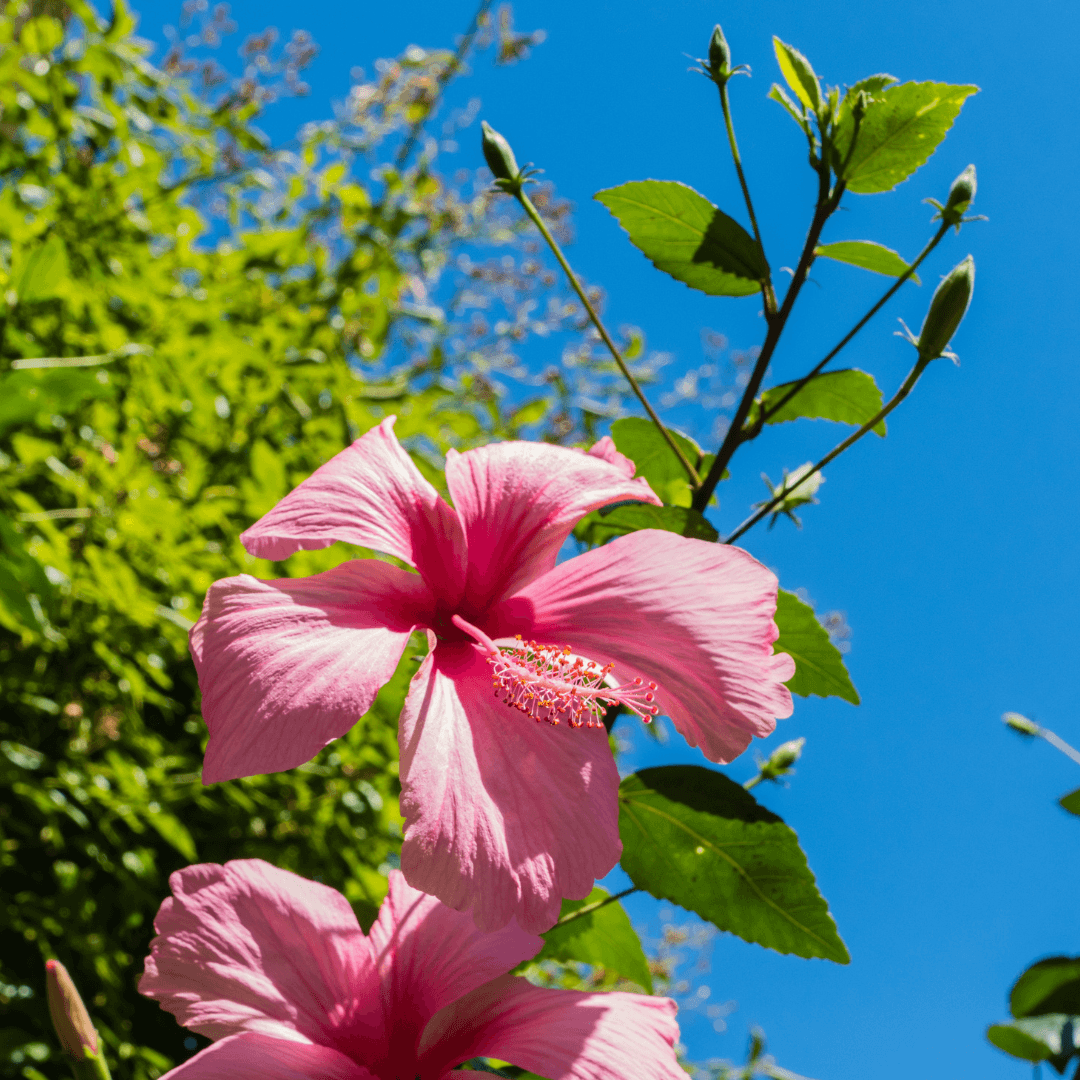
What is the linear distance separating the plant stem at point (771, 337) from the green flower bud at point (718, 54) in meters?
0.15

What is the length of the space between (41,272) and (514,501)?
1388mm

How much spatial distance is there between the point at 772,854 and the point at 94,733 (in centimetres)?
154

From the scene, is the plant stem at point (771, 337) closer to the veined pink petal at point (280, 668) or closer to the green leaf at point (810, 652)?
the green leaf at point (810, 652)

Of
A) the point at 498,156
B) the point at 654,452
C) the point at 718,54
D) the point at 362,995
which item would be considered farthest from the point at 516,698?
the point at 718,54

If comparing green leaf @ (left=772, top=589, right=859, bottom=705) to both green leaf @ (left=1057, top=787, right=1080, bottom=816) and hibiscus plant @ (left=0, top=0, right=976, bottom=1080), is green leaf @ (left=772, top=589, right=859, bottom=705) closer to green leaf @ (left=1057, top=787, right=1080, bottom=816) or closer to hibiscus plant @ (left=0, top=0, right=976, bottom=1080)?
hibiscus plant @ (left=0, top=0, right=976, bottom=1080)

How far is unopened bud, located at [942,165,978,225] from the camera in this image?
75cm

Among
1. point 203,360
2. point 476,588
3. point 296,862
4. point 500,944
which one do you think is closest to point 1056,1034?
point 500,944

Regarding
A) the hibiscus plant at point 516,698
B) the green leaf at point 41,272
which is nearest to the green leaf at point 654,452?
the hibiscus plant at point 516,698

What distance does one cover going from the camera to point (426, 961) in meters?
0.68

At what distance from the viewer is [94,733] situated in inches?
71.4

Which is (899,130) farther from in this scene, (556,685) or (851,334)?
(556,685)

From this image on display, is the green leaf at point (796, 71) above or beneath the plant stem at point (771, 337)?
above

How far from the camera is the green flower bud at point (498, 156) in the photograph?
819 millimetres

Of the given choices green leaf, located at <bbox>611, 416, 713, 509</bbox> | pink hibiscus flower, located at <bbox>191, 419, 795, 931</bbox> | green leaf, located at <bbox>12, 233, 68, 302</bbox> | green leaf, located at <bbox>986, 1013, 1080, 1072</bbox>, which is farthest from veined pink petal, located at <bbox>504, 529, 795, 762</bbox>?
green leaf, located at <bbox>12, 233, 68, 302</bbox>
